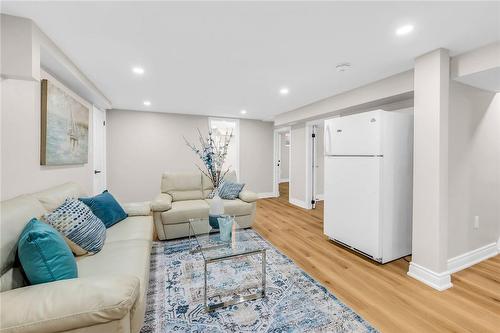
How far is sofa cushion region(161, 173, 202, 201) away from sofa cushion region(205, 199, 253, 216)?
46cm

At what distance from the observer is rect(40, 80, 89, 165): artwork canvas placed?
2.25 metres

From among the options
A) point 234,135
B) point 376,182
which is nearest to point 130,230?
point 376,182


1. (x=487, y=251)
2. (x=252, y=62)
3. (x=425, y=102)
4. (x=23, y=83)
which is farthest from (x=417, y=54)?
(x=23, y=83)

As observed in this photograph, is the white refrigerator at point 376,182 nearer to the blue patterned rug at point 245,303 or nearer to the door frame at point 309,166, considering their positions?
the blue patterned rug at point 245,303

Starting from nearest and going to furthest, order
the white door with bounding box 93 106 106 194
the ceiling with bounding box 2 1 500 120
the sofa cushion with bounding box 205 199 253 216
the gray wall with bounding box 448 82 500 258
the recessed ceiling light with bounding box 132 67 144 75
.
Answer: the ceiling with bounding box 2 1 500 120
the gray wall with bounding box 448 82 500 258
the recessed ceiling light with bounding box 132 67 144 75
the sofa cushion with bounding box 205 199 253 216
the white door with bounding box 93 106 106 194

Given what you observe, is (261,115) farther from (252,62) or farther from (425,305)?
(425,305)

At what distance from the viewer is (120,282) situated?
1128 mm

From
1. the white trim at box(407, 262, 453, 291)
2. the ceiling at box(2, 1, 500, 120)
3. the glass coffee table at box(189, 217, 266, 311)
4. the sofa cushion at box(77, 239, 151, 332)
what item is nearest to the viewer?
the sofa cushion at box(77, 239, 151, 332)

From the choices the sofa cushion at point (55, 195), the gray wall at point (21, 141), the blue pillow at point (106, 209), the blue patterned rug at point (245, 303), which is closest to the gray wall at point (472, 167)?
the blue patterned rug at point (245, 303)

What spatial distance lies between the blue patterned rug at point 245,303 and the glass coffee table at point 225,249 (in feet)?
0.20

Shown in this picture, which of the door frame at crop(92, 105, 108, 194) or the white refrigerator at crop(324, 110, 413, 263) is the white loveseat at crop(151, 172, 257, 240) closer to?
the door frame at crop(92, 105, 108, 194)

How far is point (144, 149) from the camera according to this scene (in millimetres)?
5215

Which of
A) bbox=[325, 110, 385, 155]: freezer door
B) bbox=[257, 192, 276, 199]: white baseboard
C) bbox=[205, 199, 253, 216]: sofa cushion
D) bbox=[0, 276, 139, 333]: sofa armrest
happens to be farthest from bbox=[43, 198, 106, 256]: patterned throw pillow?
bbox=[257, 192, 276, 199]: white baseboard

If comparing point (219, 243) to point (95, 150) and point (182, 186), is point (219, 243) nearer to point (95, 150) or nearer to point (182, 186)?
point (182, 186)
